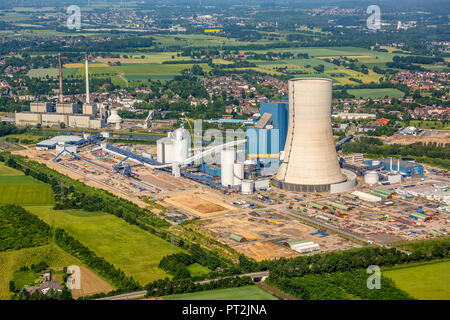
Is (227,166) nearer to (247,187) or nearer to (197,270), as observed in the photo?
(247,187)

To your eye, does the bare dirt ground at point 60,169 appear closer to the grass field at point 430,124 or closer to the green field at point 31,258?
the green field at point 31,258

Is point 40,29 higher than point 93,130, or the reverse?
point 40,29

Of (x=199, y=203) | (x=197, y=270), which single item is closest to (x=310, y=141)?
(x=199, y=203)

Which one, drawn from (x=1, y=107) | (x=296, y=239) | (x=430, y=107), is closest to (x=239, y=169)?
(x=296, y=239)

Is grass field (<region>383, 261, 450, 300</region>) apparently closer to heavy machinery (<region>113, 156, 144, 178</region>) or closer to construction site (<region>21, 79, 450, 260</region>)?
construction site (<region>21, 79, 450, 260</region>)

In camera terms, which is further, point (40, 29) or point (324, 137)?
point (40, 29)

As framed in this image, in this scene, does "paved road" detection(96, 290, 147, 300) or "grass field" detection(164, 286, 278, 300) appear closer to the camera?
"grass field" detection(164, 286, 278, 300)

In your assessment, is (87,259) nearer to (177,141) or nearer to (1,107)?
(177,141)

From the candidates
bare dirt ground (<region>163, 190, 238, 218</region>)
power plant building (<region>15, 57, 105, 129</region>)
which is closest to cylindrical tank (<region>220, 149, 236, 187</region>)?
bare dirt ground (<region>163, 190, 238, 218</region>)
